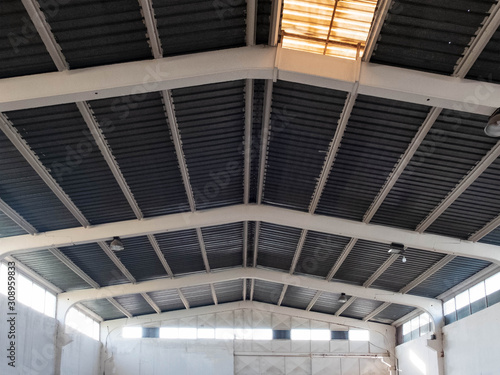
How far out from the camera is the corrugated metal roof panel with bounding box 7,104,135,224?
13.4 m

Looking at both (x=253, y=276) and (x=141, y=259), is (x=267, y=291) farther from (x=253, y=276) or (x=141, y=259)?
(x=141, y=259)

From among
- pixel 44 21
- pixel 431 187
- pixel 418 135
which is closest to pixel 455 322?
pixel 431 187

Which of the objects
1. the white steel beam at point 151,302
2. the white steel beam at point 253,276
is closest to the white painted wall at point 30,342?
the white steel beam at point 253,276

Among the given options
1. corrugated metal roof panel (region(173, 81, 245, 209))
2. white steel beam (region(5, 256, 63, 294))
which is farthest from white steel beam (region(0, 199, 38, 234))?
corrugated metal roof panel (region(173, 81, 245, 209))

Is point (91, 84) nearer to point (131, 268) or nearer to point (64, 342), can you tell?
point (131, 268)

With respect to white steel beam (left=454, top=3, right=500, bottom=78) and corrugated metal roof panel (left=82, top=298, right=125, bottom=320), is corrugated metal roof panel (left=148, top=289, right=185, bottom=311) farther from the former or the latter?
white steel beam (left=454, top=3, right=500, bottom=78)

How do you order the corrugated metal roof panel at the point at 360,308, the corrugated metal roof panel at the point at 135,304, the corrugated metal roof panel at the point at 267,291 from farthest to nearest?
the corrugated metal roof panel at the point at 267,291 < the corrugated metal roof panel at the point at 360,308 < the corrugated metal roof panel at the point at 135,304

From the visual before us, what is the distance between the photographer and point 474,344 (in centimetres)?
2419

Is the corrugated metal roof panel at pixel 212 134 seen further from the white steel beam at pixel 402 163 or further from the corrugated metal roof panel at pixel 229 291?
the corrugated metal roof panel at pixel 229 291

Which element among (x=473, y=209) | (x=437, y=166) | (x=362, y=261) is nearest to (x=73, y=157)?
(x=437, y=166)

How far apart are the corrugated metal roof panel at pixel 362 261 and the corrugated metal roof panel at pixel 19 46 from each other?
15.0m

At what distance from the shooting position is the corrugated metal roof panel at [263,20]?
11422mm

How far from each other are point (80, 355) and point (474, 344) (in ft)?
70.5

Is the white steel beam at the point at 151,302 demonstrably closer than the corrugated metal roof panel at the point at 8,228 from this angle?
No
